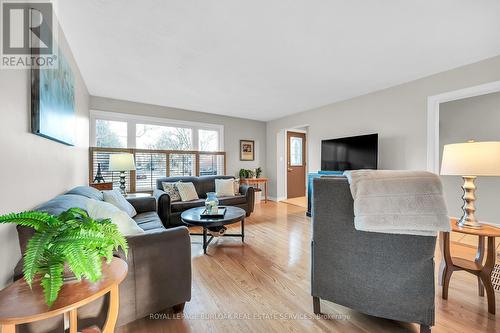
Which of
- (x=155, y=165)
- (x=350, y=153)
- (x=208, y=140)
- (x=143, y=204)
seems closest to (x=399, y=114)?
(x=350, y=153)

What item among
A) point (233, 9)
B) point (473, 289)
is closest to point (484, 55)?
point (473, 289)

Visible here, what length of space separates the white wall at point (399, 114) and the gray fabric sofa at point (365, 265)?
2.66 m

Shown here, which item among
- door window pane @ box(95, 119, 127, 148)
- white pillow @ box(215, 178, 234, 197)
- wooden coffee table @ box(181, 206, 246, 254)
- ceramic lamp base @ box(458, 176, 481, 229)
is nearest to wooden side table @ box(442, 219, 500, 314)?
ceramic lamp base @ box(458, 176, 481, 229)

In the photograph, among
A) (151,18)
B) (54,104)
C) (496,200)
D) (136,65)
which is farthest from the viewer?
(496,200)

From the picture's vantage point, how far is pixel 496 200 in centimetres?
336

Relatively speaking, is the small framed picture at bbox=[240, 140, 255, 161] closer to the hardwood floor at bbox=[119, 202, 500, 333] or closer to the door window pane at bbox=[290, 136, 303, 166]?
the door window pane at bbox=[290, 136, 303, 166]

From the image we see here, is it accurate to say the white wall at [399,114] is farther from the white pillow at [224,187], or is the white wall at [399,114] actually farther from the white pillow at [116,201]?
the white pillow at [116,201]

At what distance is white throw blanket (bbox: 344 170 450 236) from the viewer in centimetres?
111

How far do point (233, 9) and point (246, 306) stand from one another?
239 cm

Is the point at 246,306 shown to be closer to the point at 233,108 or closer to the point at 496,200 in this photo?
the point at 233,108

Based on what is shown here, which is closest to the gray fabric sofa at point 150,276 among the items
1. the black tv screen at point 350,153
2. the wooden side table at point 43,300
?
the wooden side table at point 43,300

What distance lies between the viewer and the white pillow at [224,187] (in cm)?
419

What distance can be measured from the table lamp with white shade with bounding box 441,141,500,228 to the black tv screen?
73.6 inches

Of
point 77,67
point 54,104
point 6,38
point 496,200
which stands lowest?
point 496,200
